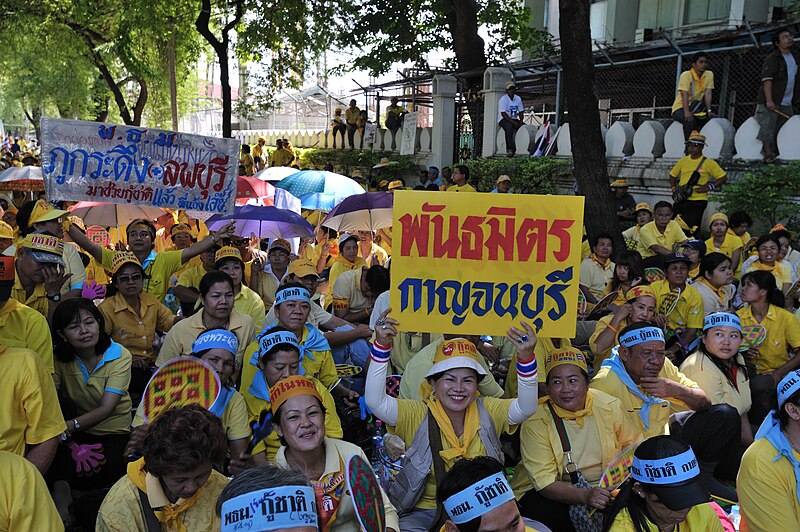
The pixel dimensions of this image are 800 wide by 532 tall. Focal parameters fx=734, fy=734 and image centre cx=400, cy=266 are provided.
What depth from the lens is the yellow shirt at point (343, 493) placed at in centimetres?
342

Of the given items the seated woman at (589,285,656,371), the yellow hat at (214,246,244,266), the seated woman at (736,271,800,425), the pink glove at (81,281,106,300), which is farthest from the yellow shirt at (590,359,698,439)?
the pink glove at (81,281,106,300)

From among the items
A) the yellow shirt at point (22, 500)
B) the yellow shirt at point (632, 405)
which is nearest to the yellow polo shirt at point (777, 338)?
the yellow shirt at point (632, 405)

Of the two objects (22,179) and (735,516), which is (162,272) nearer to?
(735,516)

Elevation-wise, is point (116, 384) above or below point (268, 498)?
below

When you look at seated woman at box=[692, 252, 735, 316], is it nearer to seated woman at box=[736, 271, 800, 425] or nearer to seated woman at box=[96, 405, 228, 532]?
seated woman at box=[736, 271, 800, 425]

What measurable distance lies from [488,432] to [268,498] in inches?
81.0

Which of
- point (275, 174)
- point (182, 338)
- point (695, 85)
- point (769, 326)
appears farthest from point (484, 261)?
point (695, 85)

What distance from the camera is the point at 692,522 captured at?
3303 millimetres

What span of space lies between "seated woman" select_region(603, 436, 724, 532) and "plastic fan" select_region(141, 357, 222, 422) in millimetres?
2171

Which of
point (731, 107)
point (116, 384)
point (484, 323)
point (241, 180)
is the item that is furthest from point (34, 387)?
point (731, 107)

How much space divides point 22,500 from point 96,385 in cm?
212

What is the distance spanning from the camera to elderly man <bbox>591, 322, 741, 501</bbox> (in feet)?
15.3

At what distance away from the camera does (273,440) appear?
14.4ft

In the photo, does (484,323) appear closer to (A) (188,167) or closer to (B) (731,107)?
(A) (188,167)
